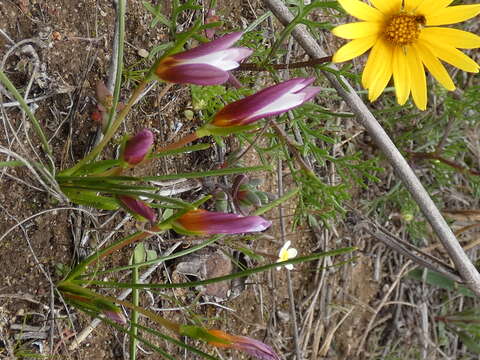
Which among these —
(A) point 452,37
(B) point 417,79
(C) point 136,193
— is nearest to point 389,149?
(B) point 417,79

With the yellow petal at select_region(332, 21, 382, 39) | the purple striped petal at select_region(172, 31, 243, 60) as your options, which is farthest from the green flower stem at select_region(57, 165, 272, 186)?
the yellow petal at select_region(332, 21, 382, 39)

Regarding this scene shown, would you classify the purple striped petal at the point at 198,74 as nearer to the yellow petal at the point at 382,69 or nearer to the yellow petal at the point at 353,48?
the yellow petal at the point at 353,48

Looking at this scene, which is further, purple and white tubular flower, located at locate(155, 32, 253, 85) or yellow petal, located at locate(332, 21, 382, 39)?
yellow petal, located at locate(332, 21, 382, 39)

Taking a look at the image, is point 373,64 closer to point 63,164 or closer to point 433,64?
point 433,64

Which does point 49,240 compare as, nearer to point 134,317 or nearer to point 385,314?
point 134,317

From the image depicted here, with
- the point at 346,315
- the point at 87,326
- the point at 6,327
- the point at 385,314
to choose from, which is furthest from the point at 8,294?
the point at 385,314

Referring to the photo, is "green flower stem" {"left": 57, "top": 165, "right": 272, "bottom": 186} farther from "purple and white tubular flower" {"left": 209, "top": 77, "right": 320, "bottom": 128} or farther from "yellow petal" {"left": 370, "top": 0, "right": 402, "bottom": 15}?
"yellow petal" {"left": 370, "top": 0, "right": 402, "bottom": 15}

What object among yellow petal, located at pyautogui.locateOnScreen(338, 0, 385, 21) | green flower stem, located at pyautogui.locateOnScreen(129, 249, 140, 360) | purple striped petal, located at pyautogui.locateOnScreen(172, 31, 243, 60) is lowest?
green flower stem, located at pyautogui.locateOnScreen(129, 249, 140, 360)
